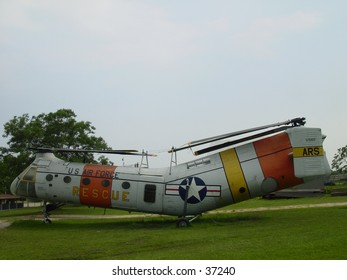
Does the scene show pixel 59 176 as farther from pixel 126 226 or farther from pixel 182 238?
pixel 182 238

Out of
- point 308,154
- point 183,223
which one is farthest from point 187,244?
point 308,154

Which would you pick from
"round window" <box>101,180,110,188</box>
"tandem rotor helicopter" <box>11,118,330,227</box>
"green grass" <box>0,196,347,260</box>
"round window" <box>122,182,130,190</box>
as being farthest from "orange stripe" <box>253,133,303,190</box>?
"round window" <box>101,180,110,188</box>

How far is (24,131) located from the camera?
135 ft

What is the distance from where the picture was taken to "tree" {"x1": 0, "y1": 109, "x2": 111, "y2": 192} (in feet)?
135

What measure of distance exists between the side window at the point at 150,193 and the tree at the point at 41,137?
2102 centimetres

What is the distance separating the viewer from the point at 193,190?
20766 millimetres

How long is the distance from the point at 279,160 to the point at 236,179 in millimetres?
2466

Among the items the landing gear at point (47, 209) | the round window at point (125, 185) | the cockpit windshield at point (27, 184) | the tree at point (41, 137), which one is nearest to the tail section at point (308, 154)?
the round window at point (125, 185)

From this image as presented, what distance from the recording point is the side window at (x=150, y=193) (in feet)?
69.6

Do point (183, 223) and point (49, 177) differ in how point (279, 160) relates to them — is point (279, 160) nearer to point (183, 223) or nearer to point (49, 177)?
point (183, 223)

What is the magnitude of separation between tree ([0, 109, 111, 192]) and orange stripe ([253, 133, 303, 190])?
962 inches

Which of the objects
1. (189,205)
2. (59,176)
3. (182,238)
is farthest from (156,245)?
(59,176)

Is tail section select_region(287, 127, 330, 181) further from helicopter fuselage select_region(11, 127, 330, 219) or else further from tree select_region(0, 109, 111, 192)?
tree select_region(0, 109, 111, 192)

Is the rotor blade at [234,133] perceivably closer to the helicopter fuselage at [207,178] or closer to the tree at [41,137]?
the helicopter fuselage at [207,178]
